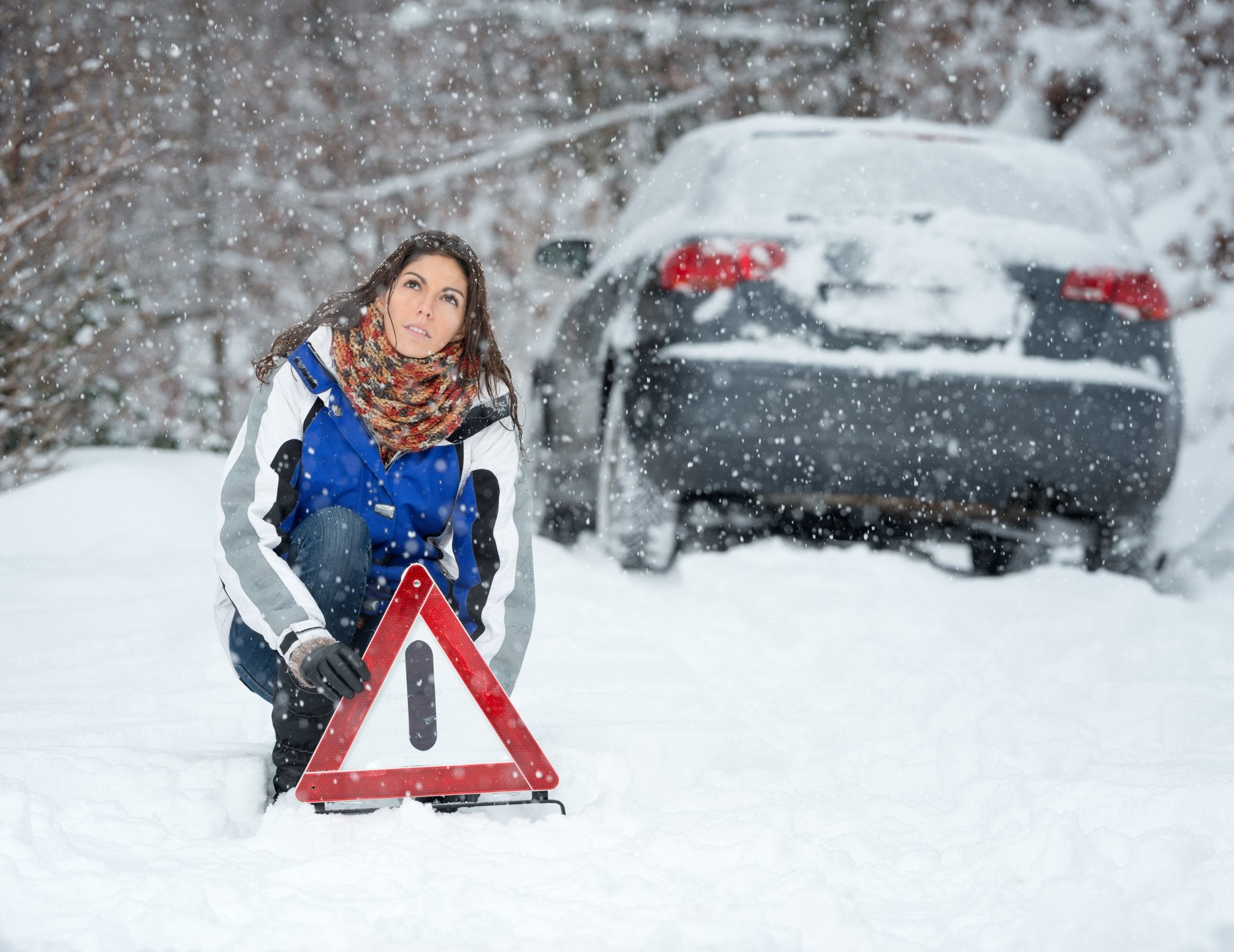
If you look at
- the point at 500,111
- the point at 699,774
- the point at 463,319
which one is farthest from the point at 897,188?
the point at 500,111

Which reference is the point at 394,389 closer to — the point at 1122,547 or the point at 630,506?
the point at 630,506

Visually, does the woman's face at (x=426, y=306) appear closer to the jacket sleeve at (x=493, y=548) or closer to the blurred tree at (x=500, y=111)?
the jacket sleeve at (x=493, y=548)

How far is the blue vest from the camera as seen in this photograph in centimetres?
238

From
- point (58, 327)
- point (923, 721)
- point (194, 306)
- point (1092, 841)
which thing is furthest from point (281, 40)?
point (1092, 841)

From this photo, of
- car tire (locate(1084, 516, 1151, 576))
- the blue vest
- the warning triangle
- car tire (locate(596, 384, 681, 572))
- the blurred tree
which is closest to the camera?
the warning triangle

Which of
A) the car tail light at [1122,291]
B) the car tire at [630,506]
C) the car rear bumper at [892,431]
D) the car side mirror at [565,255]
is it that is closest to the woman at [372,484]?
the car rear bumper at [892,431]

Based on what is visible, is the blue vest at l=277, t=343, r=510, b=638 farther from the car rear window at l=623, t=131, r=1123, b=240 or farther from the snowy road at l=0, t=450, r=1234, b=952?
the car rear window at l=623, t=131, r=1123, b=240

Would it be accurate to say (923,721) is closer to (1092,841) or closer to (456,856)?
(1092,841)

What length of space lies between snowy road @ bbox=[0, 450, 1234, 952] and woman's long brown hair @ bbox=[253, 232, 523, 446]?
33.4 inches

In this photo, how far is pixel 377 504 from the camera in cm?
246

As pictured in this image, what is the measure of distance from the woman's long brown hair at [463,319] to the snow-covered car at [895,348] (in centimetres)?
149

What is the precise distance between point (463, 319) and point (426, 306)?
92 mm

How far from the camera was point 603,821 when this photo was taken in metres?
2.27

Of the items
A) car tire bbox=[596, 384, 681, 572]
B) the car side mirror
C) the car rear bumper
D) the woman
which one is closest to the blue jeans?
the woman
